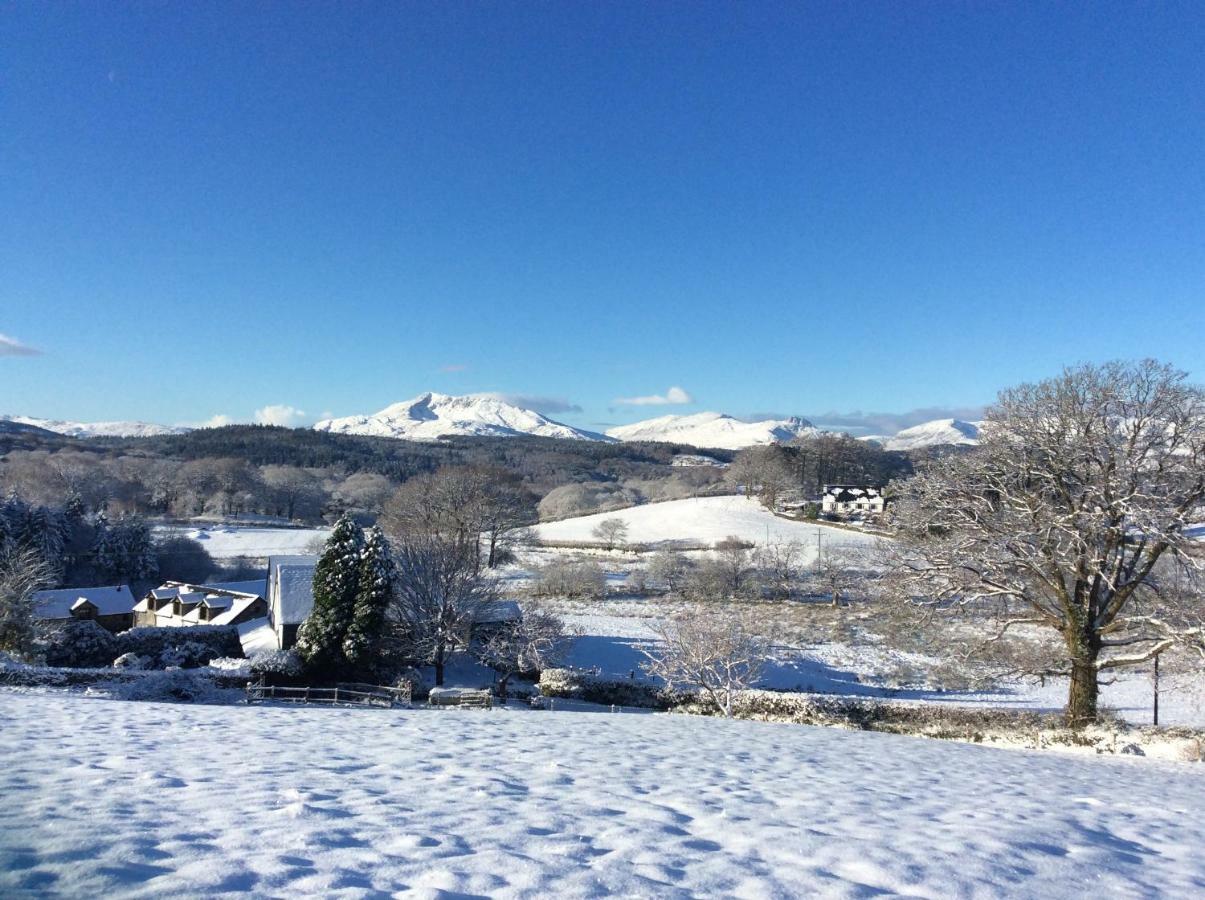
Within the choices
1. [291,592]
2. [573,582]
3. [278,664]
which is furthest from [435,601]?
[573,582]

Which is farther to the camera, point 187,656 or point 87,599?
point 87,599

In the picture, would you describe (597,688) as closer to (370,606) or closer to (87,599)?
(370,606)

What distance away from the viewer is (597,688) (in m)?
23.1

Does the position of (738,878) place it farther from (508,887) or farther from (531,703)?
(531,703)

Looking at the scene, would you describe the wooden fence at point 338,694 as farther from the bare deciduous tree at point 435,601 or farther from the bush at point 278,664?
the bare deciduous tree at point 435,601

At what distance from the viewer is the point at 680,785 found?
7043 millimetres

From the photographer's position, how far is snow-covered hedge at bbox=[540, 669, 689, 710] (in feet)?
72.3

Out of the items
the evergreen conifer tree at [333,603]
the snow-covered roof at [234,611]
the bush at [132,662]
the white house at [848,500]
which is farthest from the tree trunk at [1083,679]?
the white house at [848,500]

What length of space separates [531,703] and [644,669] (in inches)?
262

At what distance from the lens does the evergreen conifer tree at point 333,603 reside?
23.5 metres

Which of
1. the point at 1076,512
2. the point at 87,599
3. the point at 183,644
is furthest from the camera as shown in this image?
the point at 87,599

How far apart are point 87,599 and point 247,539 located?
33297 millimetres

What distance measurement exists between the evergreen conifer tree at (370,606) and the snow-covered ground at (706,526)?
39.8 m

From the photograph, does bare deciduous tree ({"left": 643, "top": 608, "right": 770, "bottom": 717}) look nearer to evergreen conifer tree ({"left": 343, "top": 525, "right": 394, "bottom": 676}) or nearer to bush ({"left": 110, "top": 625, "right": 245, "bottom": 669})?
evergreen conifer tree ({"left": 343, "top": 525, "right": 394, "bottom": 676})
